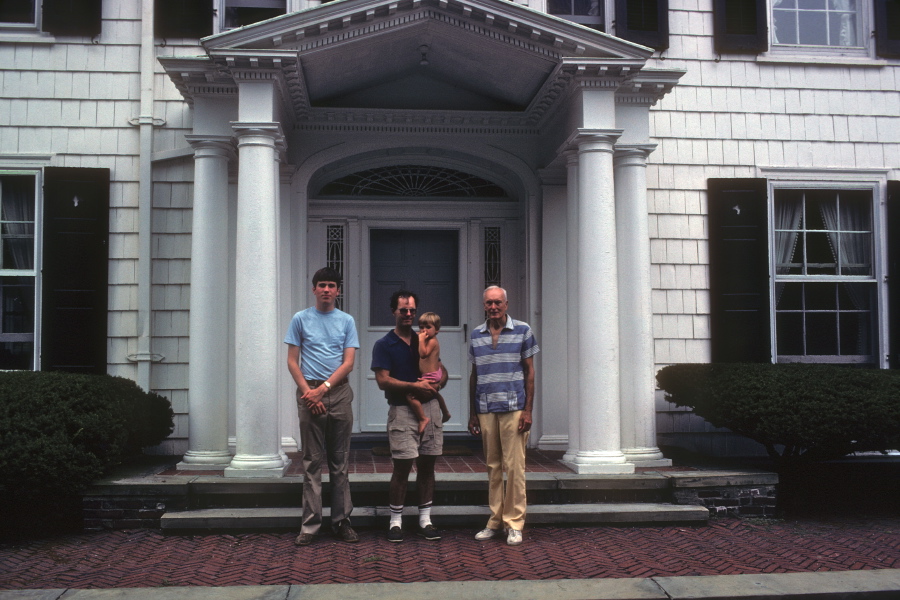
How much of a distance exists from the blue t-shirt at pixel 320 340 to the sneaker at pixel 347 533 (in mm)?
1094

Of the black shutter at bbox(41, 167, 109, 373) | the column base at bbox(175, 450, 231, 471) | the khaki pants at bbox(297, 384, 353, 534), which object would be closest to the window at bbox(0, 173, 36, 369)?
the black shutter at bbox(41, 167, 109, 373)

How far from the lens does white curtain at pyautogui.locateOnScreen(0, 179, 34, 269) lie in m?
8.02

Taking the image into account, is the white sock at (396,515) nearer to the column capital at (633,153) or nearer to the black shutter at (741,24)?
the column capital at (633,153)

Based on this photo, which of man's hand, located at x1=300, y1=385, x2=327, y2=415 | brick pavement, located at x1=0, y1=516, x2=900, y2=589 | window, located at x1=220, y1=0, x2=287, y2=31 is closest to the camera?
brick pavement, located at x1=0, y1=516, x2=900, y2=589

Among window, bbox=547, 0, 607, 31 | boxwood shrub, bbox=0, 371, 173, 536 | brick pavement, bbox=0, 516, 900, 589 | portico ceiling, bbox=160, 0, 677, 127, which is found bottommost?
brick pavement, bbox=0, 516, 900, 589

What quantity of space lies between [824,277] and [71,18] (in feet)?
28.4

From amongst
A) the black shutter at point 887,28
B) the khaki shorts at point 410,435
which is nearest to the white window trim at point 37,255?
the khaki shorts at point 410,435

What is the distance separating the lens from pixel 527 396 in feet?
18.7

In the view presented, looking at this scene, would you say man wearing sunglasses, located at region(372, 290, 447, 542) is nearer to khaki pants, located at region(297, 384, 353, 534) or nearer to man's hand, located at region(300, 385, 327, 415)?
khaki pants, located at region(297, 384, 353, 534)

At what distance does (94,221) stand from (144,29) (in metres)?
2.08

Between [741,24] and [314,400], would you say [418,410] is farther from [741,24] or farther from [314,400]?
[741,24]

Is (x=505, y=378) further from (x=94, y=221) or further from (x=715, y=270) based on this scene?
(x=94, y=221)

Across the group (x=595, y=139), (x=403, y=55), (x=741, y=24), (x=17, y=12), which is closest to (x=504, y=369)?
(x=595, y=139)

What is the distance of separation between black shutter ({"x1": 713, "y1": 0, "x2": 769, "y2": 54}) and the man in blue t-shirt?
564cm
